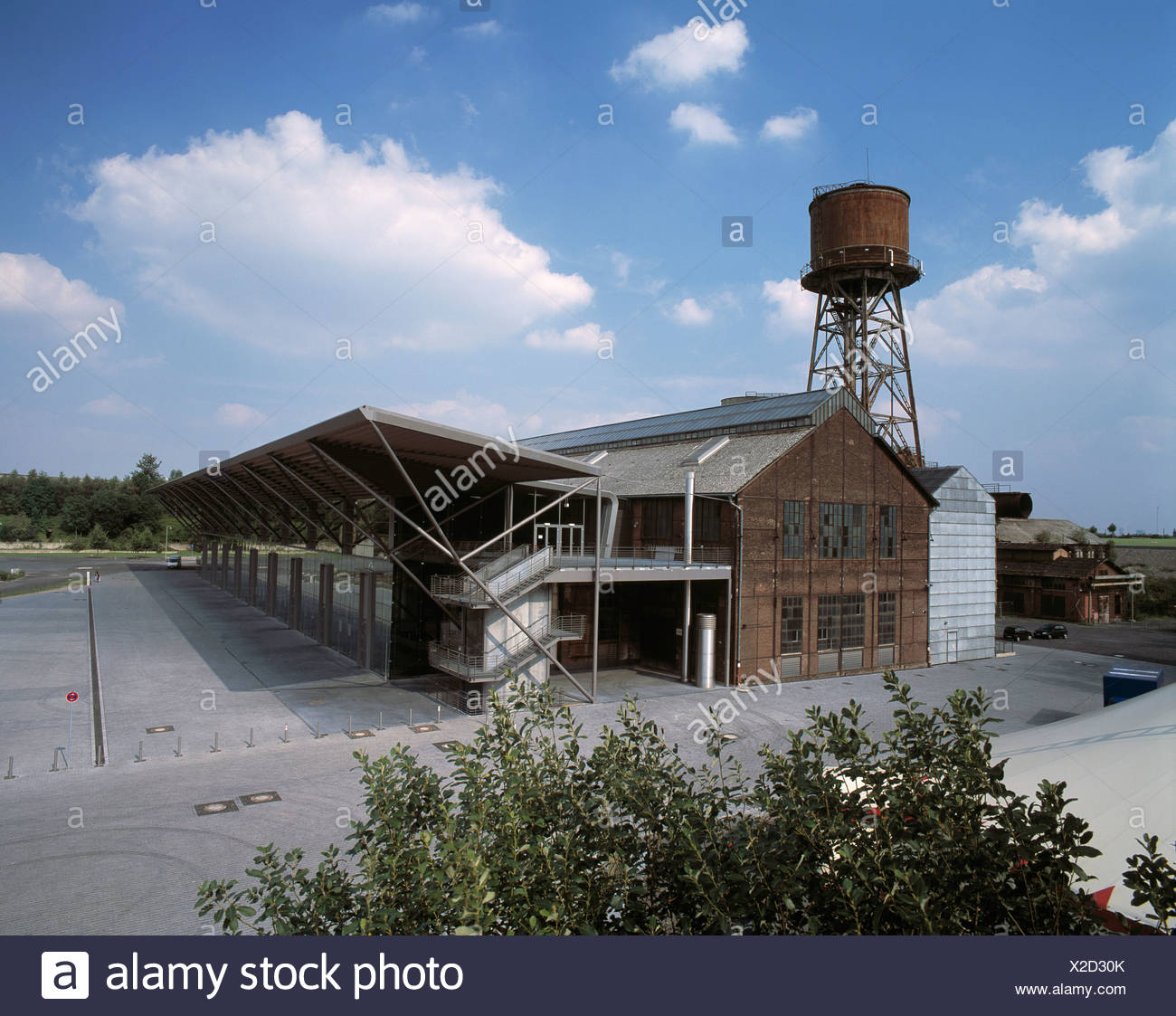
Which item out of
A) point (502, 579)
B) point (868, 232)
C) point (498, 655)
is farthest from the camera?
point (868, 232)

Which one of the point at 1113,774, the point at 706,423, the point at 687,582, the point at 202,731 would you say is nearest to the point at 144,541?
the point at 706,423

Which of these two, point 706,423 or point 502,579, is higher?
point 706,423

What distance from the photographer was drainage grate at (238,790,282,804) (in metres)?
15.7

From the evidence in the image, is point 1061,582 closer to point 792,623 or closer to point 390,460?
point 792,623

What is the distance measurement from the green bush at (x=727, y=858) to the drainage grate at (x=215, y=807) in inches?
485

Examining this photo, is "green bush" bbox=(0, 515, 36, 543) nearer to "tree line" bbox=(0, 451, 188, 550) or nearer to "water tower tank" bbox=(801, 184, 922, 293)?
"tree line" bbox=(0, 451, 188, 550)

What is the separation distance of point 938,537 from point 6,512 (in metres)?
160

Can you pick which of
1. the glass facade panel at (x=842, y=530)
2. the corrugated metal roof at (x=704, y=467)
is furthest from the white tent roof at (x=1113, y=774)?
the glass facade panel at (x=842, y=530)

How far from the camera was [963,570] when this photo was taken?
3884 centimetres

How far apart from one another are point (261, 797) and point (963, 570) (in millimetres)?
35927

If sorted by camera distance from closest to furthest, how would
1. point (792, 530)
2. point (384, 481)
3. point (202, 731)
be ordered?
point (202, 731) < point (384, 481) < point (792, 530)

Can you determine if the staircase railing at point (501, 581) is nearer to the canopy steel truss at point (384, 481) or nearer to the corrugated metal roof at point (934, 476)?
the canopy steel truss at point (384, 481)
